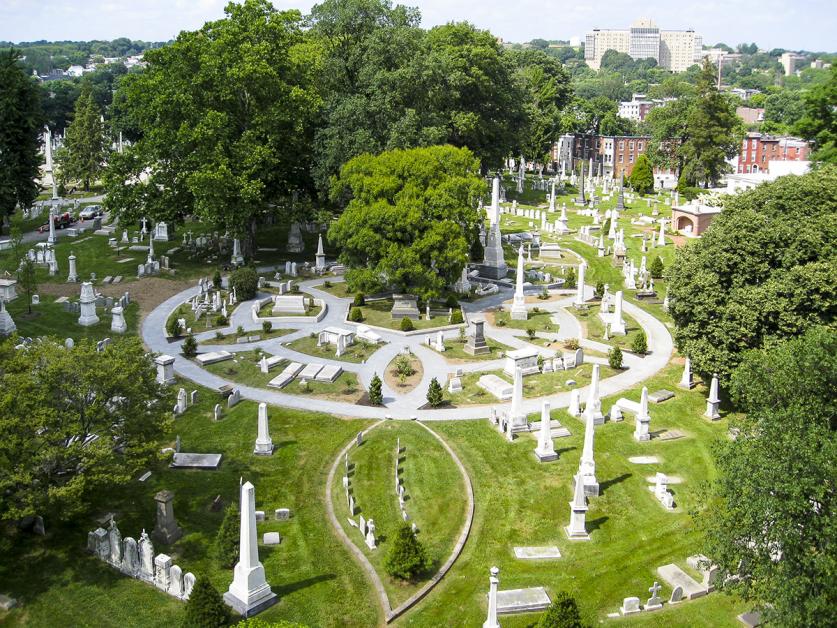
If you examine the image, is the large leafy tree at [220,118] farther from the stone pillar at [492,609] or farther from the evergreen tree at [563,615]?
the evergreen tree at [563,615]

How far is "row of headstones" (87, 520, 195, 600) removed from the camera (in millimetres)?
22656

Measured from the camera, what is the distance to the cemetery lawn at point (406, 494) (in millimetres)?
25172

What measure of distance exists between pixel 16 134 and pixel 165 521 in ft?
183

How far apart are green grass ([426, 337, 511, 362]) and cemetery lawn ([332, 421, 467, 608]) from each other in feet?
29.3

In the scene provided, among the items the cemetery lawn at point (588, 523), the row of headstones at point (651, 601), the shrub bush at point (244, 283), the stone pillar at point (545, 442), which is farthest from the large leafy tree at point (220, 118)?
the row of headstones at point (651, 601)

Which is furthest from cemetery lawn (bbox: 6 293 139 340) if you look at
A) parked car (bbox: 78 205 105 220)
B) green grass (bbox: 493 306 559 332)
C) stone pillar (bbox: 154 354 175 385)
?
parked car (bbox: 78 205 105 220)

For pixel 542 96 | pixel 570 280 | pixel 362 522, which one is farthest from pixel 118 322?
pixel 542 96

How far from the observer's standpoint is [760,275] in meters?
35.7

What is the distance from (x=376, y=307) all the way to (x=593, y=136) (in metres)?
97.0

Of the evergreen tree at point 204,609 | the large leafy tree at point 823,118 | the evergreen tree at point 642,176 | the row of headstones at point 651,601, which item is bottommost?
the row of headstones at point 651,601

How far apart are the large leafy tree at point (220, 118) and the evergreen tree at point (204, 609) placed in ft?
120

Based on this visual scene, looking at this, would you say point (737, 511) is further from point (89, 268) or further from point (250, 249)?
point (89, 268)

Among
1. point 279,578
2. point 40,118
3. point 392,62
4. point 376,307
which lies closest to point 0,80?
point 40,118

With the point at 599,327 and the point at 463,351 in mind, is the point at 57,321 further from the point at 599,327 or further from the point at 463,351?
the point at 599,327
